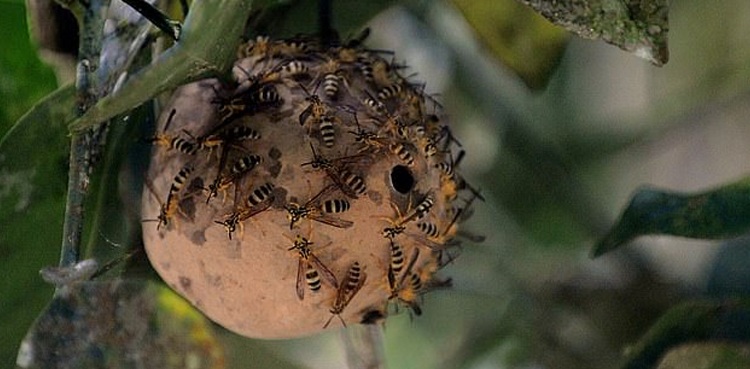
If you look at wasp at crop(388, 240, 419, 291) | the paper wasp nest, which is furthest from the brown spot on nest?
wasp at crop(388, 240, 419, 291)

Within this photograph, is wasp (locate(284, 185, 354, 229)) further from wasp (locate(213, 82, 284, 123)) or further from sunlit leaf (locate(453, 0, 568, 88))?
sunlit leaf (locate(453, 0, 568, 88))

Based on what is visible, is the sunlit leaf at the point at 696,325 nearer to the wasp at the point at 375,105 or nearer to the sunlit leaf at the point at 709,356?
the sunlit leaf at the point at 709,356

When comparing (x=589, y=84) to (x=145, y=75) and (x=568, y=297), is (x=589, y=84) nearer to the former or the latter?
(x=568, y=297)

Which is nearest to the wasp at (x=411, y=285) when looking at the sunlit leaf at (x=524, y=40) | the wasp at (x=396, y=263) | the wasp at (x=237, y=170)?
the wasp at (x=396, y=263)

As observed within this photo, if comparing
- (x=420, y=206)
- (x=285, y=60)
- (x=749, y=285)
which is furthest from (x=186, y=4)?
Result: (x=749, y=285)

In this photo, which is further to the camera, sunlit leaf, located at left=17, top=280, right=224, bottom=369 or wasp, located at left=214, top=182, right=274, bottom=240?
sunlit leaf, located at left=17, top=280, right=224, bottom=369

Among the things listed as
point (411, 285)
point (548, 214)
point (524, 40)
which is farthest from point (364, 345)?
point (548, 214)
